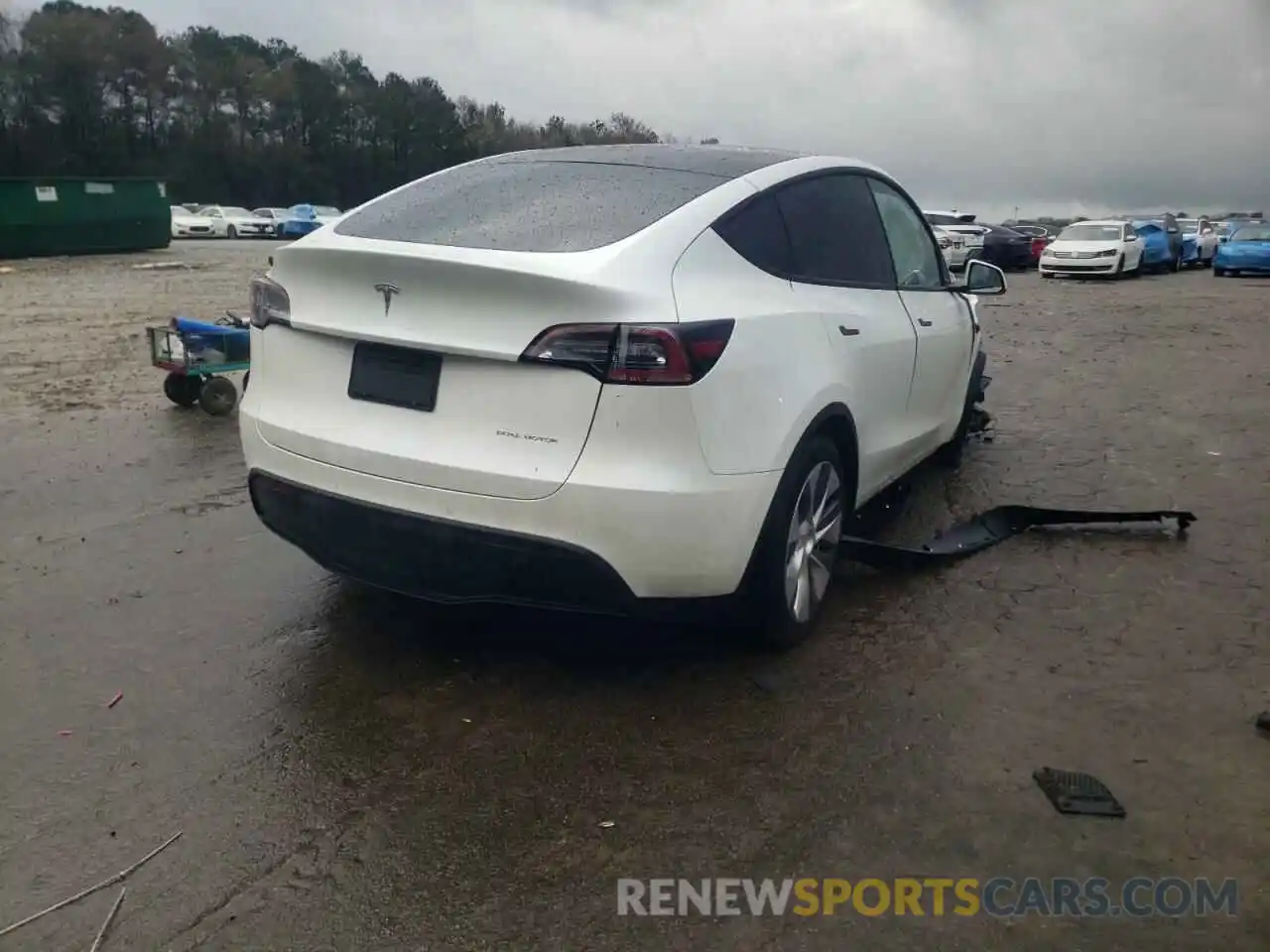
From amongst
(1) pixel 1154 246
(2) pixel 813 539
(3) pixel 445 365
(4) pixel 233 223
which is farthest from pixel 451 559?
(4) pixel 233 223

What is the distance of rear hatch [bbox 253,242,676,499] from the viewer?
10.6ft

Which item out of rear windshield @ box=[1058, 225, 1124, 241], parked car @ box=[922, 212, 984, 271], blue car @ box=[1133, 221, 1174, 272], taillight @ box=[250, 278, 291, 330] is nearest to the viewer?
taillight @ box=[250, 278, 291, 330]

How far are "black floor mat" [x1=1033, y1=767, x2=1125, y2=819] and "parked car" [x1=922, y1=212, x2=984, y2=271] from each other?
2553 centimetres

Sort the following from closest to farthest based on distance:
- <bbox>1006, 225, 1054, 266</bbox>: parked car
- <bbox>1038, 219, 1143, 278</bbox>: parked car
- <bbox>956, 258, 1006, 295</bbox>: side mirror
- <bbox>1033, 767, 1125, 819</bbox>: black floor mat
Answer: <bbox>1033, 767, 1125, 819</bbox>: black floor mat, <bbox>956, 258, 1006, 295</bbox>: side mirror, <bbox>1038, 219, 1143, 278</bbox>: parked car, <bbox>1006, 225, 1054, 266</bbox>: parked car

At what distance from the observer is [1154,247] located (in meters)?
30.5

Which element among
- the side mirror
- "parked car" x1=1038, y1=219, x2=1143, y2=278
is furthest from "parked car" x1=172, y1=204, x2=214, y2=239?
the side mirror

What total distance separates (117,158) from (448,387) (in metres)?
74.1

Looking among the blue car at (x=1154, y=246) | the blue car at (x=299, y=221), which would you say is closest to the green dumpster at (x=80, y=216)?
the blue car at (x=299, y=221)

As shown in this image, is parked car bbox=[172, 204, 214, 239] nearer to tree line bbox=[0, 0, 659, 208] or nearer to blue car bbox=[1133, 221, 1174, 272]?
tree line bbox=[0, 0, 659, 208]

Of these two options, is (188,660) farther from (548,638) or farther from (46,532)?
(46,532)

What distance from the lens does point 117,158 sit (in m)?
67.6

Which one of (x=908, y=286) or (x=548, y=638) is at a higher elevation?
(x=908, y=286)

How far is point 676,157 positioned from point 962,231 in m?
29.1

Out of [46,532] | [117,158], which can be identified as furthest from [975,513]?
[117,158]
